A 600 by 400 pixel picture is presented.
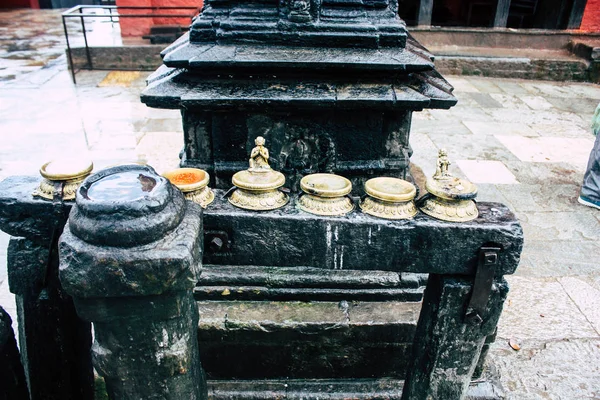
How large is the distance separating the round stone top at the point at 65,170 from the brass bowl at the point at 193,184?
30 cm

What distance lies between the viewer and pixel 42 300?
1.86 meters

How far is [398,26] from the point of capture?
2.29 meters

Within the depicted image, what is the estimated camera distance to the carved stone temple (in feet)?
7.18

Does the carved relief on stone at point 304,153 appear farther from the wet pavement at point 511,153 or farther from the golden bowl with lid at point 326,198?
the wet pavement at point 511,153

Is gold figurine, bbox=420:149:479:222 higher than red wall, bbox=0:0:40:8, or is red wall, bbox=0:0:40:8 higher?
gold figurine, bbox=420:149:479:222

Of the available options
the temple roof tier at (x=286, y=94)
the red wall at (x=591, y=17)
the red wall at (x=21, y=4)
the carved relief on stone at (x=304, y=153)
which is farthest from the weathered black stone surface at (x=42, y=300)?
the red wall at (x=21, y=4)

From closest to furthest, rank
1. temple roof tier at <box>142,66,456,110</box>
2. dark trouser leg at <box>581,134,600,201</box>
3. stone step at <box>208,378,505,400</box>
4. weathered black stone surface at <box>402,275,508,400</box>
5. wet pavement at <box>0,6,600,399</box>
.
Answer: weathered black stone surface at <box>402,275,508,400</box> < temple roof tier at <box>142,66,456,110</box> < stone step at <box>208,378,505,400</box> < wet pavement at <box>0,6,600,399</box> < dark trouser leg at <box>581,134,600,201</box>

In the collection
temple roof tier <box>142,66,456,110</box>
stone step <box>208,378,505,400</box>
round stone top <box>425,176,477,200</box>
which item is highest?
temple roof tier <box>142,66,456,110</box>

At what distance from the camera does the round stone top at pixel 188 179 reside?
165 centimetres

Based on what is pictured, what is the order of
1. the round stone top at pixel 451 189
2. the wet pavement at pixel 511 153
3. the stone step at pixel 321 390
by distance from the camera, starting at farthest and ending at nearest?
the wet pavement at pixel 511 153 → the stone step at pixel 321 390 → the round stone top at pixel 451 189

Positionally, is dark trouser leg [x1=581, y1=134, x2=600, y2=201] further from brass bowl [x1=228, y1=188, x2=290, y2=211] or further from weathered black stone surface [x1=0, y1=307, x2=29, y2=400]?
weathered black stone surface [x1=0, y1=307, x2=29, y2=400]

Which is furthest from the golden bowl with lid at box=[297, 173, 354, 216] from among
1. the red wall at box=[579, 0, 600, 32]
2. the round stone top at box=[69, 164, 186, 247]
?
the red wall at box=[579, 0, 600, 32]

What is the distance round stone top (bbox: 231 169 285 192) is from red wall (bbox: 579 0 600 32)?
1002 centimetres

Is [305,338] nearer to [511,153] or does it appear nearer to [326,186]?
[326,186]
